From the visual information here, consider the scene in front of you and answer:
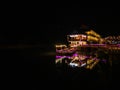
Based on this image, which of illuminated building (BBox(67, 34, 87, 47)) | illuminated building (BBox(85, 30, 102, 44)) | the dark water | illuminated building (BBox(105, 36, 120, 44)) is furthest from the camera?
illuminated building (BBox(105, 36, 120, 44))

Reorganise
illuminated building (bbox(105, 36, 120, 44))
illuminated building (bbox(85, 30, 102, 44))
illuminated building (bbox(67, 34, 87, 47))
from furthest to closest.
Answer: illuminated building (bbox(105, 36, 120, 44)) → illuminated building (bbox(85, 30, 102, 44)) → illuminated building (bbox(67, 34, 87, 47))

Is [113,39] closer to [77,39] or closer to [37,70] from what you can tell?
[77,39]

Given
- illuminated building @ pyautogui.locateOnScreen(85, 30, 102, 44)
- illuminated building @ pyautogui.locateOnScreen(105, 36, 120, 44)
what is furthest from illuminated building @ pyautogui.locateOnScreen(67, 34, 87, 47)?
illuminated building @ pyautogui.locateOnScreen(105, 36, 120, 44)

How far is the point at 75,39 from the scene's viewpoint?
39.3 meters

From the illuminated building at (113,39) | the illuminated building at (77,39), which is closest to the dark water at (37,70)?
the illuminated building at (77,39)

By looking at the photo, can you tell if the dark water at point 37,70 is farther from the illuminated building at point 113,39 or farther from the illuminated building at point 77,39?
the illuminated building at point 113,39

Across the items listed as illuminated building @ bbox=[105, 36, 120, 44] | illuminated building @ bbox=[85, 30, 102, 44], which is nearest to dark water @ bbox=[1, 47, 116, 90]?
illuminated building @ bbox=[85, 30, 102, 44]

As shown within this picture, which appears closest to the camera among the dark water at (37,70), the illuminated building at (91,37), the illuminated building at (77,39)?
the dark water at (37,70)

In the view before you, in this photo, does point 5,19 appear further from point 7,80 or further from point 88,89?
point 88,89

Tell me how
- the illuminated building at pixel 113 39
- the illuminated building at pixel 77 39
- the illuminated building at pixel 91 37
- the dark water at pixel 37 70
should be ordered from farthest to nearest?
the illuminated building at pixel 113 39, the illuminated building at pixel 91 37, the illuminated building at pixel 77 39, the dark water at pixel 37 70

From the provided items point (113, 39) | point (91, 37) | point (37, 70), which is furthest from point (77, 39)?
point (37, 70)

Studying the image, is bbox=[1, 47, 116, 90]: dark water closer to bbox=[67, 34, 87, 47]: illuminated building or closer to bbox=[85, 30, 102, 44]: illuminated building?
bbox=[67, 34, 87, 47]: illuminated building

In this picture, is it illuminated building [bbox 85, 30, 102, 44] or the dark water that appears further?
illuminated building [bbox 85, 30, 102, 44]

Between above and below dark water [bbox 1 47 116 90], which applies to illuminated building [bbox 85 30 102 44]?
above
